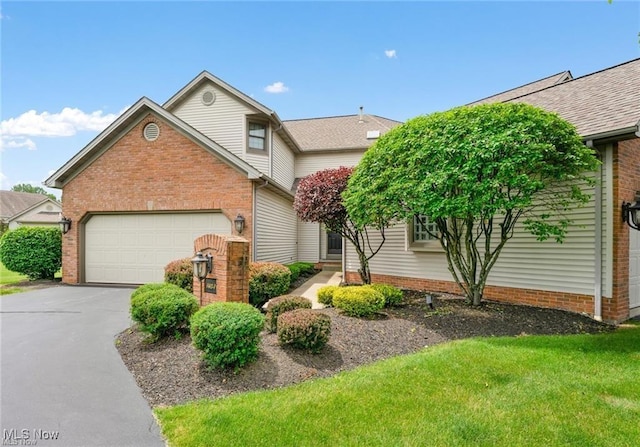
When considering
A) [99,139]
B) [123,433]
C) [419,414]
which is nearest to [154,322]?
[123,433]

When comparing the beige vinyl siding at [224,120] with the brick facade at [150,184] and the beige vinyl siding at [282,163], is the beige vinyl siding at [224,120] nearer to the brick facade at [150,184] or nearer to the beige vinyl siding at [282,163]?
the beige vinyl siding at [282,163]

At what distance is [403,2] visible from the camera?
898 cm

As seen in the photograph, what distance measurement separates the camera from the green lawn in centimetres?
268

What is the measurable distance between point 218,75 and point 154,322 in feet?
40.3

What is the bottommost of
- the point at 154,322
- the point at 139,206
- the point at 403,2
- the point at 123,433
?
the point at 123,433

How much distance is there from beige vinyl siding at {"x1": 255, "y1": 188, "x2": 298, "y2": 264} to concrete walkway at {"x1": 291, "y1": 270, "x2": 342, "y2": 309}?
165cm

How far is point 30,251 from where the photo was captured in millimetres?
11539

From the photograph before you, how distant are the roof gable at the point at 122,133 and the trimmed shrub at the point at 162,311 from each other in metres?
5.31

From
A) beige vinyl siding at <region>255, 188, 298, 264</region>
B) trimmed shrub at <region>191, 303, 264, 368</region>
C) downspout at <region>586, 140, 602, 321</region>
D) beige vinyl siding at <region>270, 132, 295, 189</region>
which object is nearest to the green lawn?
trimmed shrub at <region>191, 303, 264, 368</region>

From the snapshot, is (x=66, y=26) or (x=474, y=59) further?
(x=474, y=59)

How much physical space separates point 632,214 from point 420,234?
4.53 meters

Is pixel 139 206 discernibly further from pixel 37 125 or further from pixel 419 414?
pixel 37 125

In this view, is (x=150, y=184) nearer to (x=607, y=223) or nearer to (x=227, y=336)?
(x=227, y=336)

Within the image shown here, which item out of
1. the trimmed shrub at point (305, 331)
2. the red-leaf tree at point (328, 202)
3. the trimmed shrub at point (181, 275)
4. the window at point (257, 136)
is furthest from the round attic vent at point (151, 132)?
the trimmed shrub at point (305, 331)
